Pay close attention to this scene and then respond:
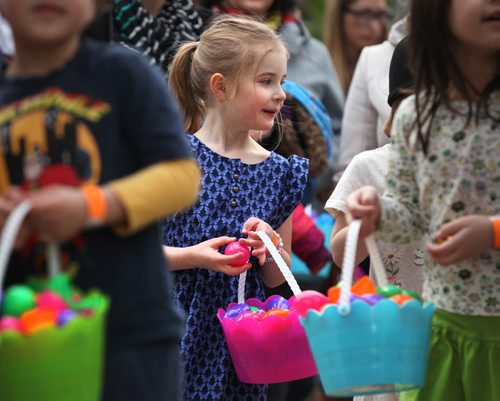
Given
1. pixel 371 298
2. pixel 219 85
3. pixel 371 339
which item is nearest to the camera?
pixel 371 339

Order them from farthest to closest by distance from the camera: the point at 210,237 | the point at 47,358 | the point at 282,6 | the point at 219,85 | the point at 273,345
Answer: the point at 282,6 < the point at 219,85 < the point at 210,237 < the point at 273,345 < the point at 47,358

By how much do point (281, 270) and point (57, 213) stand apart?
165cm

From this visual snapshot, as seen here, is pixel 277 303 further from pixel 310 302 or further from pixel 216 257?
pixel 310 302

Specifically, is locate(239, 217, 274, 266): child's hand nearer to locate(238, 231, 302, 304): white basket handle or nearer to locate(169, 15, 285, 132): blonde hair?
locate(238, 231, 302, 304): white basket handle

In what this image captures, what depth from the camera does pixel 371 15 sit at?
28.7 ft

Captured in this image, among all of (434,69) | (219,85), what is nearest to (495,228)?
(434,69)

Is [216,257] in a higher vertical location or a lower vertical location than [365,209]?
lower

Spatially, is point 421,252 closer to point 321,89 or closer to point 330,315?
point 330,315

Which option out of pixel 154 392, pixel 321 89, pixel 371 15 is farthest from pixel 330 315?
pixel 371 15

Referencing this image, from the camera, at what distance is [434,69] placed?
4039 millimetres

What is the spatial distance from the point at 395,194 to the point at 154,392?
0.98 metres

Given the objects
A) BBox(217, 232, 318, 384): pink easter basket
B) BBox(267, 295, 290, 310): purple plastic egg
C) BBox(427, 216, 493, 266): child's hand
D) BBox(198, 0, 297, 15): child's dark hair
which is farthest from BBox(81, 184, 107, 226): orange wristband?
BBox(198, 0, 297, 15): child's dark hair

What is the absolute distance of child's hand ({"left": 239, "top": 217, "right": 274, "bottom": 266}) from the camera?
4957 mm

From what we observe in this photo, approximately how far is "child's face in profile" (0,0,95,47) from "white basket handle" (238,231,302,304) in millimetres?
1378
